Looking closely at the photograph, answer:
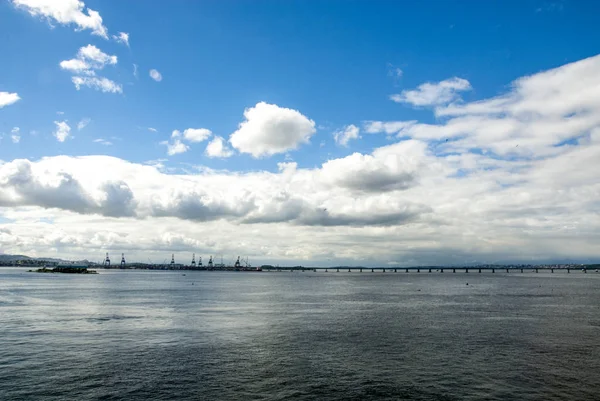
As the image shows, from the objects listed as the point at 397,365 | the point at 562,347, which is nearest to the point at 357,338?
the point at 397,365

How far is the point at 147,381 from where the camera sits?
4747 cm

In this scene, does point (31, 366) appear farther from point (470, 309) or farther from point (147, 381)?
point (470, 309)

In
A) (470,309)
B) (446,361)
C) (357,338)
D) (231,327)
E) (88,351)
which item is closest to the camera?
(446,361)

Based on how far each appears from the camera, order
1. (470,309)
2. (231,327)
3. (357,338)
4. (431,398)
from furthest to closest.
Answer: (470,309), (231,327), (357,338), (431,398)

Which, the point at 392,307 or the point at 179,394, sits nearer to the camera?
the point at 179,394

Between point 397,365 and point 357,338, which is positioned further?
point 357,338

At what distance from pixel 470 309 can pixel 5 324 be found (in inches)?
4230

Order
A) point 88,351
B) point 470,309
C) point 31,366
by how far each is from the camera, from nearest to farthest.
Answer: point 31,366, point 88,351, point 470,309

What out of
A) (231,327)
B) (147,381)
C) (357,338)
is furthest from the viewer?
(231,327)

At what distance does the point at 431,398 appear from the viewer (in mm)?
42750

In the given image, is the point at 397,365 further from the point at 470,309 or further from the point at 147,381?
the point at 470,309

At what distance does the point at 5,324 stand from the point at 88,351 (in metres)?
35.6

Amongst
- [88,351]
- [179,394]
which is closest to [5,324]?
[88,351]

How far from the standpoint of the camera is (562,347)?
66.2 meters
